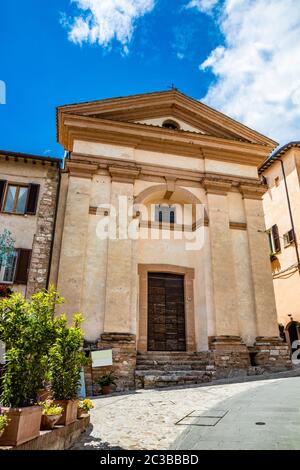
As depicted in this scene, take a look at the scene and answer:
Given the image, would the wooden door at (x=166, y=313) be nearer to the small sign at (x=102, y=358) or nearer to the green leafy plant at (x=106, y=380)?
the small sign at (x=102, y=358)

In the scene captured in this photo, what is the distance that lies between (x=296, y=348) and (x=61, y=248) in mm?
12770

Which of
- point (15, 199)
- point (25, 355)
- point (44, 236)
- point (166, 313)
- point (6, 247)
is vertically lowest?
point (25, 355)

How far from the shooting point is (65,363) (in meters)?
5.12

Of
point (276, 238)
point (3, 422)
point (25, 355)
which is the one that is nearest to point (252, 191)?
point (276, 238)

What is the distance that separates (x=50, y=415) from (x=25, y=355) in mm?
829

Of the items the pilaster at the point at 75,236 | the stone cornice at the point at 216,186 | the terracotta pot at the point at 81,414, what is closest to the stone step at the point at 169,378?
the pilaster at the point at 75,236

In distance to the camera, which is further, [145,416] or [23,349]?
[145,416]

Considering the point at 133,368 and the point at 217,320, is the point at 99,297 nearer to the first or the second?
the point at 133,368

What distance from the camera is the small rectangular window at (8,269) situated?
36.2 feet

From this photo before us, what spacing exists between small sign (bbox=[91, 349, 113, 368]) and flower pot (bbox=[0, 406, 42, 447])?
272 inches

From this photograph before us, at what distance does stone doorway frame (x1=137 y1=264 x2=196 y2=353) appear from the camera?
12578mm

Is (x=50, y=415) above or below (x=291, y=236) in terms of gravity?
below

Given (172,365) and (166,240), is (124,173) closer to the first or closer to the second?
(166,240)
